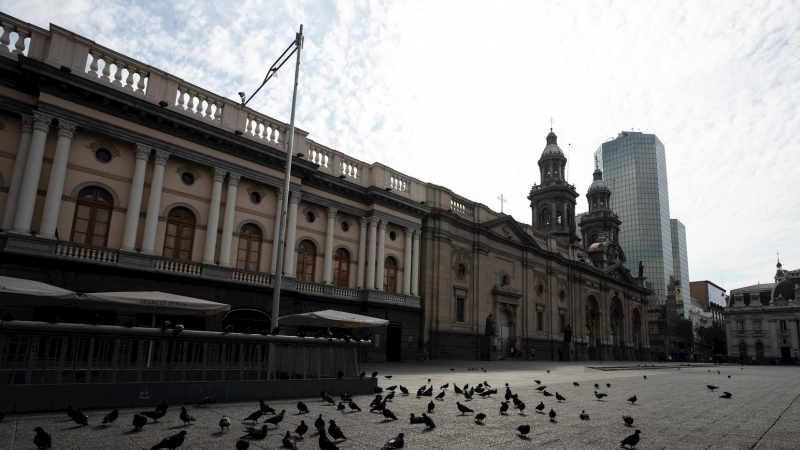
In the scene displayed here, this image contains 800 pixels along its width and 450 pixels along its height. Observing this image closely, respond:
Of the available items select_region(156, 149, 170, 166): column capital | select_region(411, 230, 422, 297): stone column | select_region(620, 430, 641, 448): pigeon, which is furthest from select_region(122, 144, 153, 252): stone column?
select_region(620, 430, 641, 448): pigeon

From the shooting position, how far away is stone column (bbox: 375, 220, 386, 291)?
32.2 meters

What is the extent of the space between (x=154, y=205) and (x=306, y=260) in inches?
368

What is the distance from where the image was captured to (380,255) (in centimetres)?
3256

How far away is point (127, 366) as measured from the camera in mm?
9359

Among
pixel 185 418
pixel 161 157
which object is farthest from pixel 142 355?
pixel 161 157

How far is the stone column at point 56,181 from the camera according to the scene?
1934 cm

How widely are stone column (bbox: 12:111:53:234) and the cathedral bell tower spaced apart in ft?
175

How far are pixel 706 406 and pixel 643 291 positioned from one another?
222 feet

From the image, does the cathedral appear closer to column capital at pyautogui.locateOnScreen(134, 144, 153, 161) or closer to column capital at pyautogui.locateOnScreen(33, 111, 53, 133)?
column capital at pyautogui.locateOnScreen(134, 144, 153, 161)

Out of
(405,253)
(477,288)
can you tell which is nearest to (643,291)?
(477,288)

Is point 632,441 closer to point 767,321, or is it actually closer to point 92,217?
point 92,217

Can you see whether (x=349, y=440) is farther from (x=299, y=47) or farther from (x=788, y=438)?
(x=299, y=47)

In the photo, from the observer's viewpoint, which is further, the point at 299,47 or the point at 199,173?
the point at 199,173

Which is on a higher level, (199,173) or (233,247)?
(199,173)
